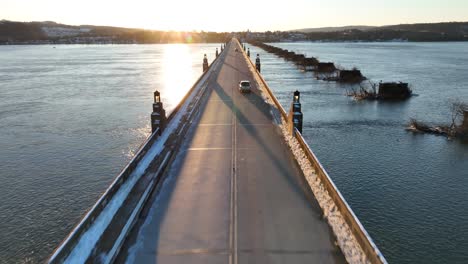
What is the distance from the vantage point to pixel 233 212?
50.8 feet

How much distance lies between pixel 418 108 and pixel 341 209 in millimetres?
37181

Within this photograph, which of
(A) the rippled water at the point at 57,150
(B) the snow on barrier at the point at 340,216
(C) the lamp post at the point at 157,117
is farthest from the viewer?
(C) the lamp post at the point at 157,117

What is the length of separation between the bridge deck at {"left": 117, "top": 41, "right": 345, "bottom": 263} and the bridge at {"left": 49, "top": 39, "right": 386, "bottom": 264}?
0.12 ft

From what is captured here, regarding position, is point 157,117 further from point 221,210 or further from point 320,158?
point 320,158

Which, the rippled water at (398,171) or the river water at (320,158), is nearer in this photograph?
the rippled water at (398,171)

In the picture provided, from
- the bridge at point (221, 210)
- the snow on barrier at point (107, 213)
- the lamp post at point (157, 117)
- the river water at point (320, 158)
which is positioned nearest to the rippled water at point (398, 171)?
the river water at point (320, 158)

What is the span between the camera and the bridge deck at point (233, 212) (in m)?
12.9

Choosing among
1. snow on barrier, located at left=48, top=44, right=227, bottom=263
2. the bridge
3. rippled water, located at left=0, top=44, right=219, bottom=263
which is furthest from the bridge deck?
rippled water, located at left=0, top=44, right=219, bottom=263

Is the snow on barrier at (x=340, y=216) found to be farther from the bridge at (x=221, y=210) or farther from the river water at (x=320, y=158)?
the river water at (x=320, y=158)

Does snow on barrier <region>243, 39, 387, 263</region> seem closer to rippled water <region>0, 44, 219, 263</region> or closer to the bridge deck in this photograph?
the bridge deck

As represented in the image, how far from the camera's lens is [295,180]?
18.7 meters

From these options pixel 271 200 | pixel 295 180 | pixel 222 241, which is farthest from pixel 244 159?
pixel 222 241

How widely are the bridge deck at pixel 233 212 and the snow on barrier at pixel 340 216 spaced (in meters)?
0.33

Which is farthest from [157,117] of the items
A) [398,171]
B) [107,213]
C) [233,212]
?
[398,171]
